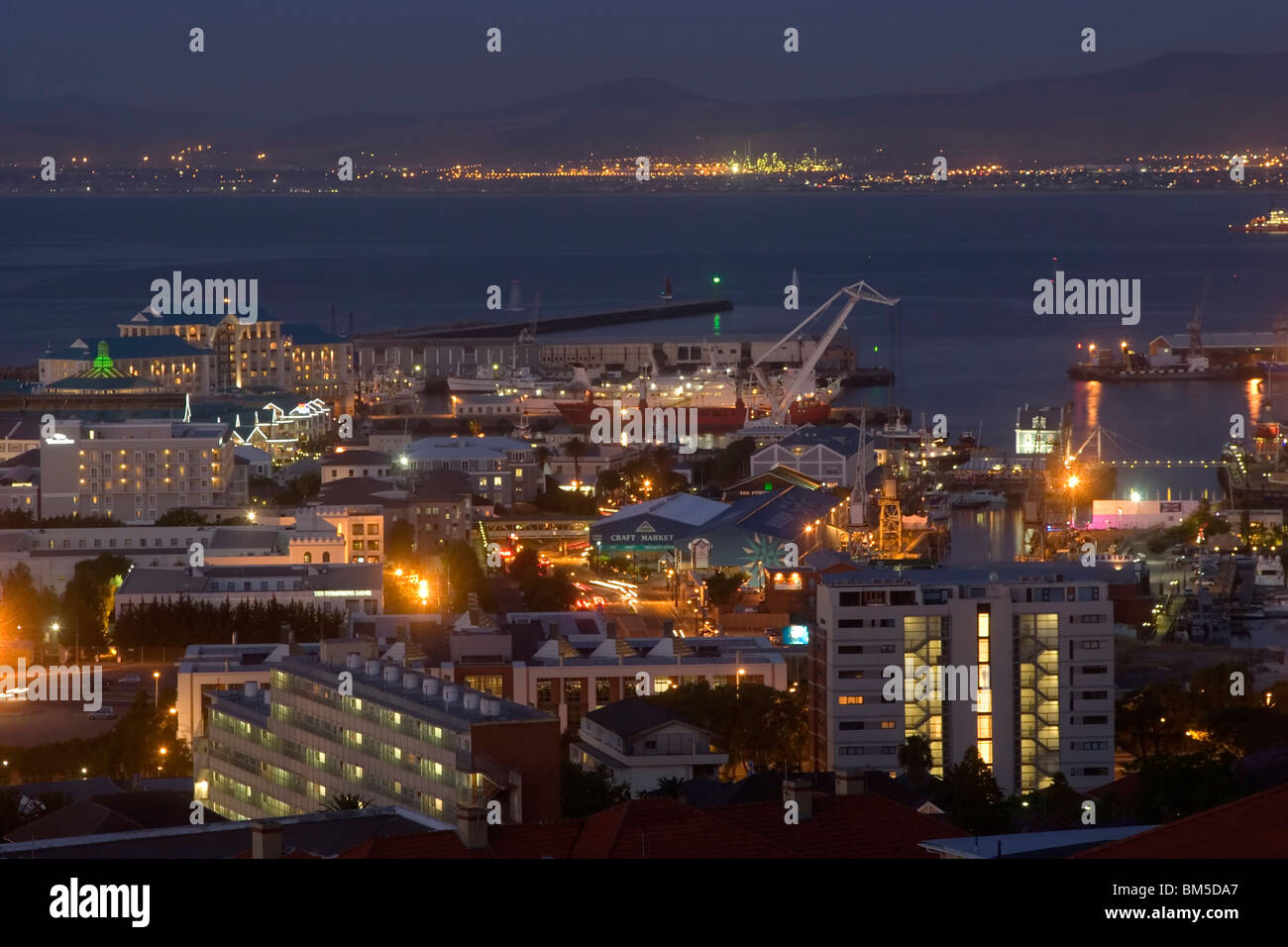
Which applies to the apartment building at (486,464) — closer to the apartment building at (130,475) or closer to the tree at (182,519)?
the apartment building at (130,475)

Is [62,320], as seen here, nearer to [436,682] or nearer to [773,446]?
[773,446]

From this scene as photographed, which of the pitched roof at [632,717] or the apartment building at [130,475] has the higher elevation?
the apartment building at [130,475]

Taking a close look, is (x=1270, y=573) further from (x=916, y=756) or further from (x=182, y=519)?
(x=182, y=519)

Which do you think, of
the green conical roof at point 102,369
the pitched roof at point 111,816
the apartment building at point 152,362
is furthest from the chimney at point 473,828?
the apartment building at point 152,362

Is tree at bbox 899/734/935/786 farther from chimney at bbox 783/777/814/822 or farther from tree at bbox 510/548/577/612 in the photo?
tree at bbox 510/548/577/612

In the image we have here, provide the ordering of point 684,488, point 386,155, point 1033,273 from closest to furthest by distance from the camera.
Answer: point 684,488 → point 1033,273 → point 386,155

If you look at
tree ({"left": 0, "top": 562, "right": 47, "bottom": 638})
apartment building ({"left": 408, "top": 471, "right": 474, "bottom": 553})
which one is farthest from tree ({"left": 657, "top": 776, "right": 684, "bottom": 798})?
apartment building ({"left": 408, "top": 471, "right": 474, "bottom": 553})
